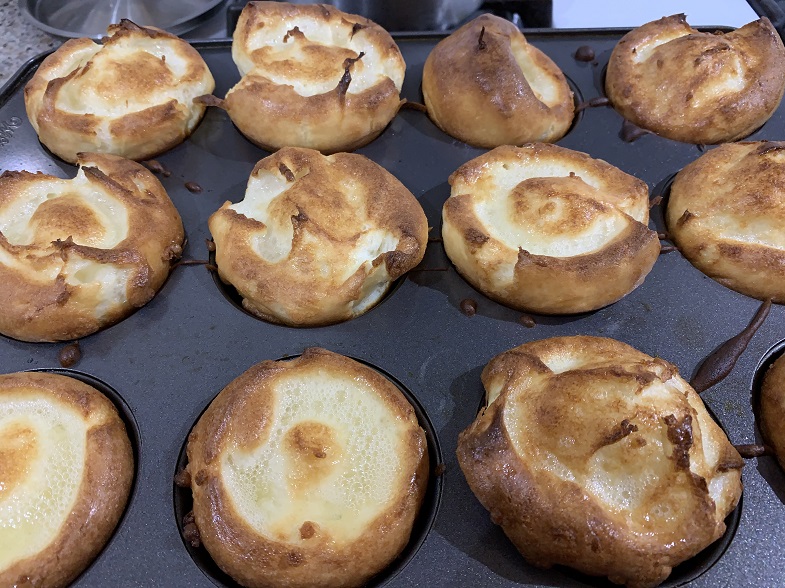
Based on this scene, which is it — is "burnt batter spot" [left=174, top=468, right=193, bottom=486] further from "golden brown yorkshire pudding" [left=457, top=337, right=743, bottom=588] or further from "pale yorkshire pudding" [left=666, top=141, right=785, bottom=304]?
"pale yorkshire pudding" [left=666, top=141, right=785, bottom=304]

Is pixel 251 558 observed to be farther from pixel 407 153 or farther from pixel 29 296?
pixel 407 153

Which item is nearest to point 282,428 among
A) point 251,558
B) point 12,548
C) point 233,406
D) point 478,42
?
point 233,406

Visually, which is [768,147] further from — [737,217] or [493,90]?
[493,90]

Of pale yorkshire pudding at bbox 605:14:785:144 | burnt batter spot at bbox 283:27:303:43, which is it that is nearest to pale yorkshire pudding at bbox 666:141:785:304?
pale yorkshire pudding at bbox 605:14:785:144

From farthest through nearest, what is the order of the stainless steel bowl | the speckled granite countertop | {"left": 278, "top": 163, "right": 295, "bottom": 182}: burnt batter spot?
the stainless steel bowl < the speckled granite countertop < {"left": 278, "top": 163, "right": 295, "bottom": 182}: burnt batter spot

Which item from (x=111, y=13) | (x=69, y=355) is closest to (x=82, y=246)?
(x=69, y=355)

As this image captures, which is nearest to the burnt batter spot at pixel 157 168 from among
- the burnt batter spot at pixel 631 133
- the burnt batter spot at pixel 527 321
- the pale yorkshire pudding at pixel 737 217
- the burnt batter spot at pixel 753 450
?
the burnt batter spot at pixel 527 321
